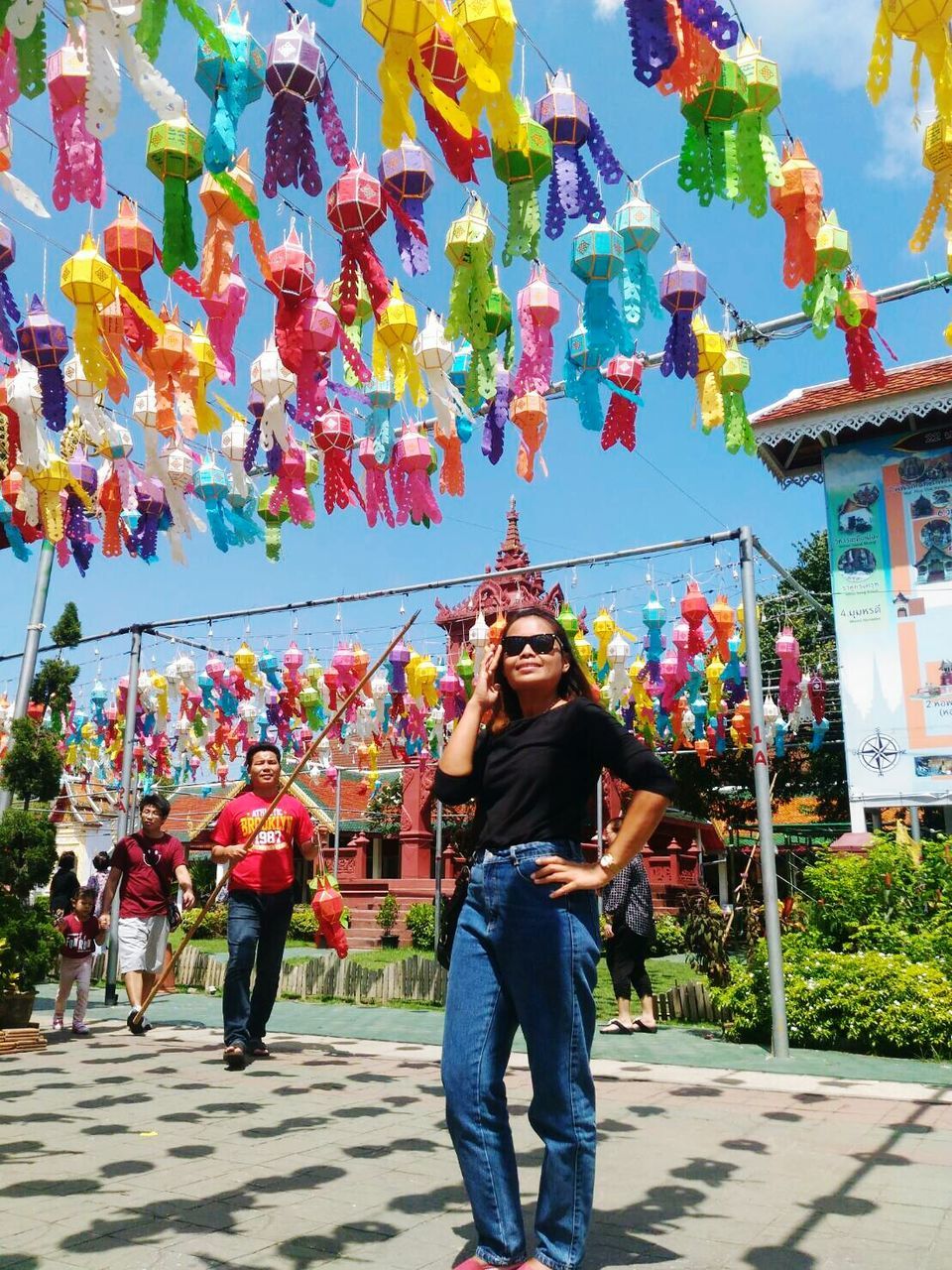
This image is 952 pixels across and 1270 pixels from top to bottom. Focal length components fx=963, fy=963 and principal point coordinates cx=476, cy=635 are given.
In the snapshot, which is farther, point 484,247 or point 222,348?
point 222,348

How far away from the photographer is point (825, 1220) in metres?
3.02

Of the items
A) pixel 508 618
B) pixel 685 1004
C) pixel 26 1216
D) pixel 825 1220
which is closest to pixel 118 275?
pixel 508 618

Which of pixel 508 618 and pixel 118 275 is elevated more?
pixel 118 275

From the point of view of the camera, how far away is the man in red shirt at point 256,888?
18.7ft

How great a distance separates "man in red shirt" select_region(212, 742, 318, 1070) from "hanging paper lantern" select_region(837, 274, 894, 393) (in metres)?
4.01

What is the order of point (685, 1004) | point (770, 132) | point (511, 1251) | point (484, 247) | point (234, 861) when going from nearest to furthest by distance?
point (511, 1251) < point (770, 132) < point (484, 247) < point (234, 861) < point (685, 1004)

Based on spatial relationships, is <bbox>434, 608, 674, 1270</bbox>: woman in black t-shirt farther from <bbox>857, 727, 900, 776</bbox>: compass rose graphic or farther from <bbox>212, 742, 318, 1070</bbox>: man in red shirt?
<bbox>857, 727, 900, 776</bbox>: compass rose graphic

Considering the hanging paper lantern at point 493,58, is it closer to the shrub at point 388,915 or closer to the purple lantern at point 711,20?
the purple lantern at point 711,20

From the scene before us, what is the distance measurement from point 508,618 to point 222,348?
246 cm

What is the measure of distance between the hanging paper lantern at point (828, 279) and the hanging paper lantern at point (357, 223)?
200 cm

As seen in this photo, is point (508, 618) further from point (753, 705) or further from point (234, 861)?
point (753, 705)

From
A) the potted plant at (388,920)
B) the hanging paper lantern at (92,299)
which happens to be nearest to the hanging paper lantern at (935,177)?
the hanging paper lantern at (92,299)

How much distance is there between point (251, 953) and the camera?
572 centimetres

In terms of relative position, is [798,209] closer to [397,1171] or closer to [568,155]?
[568,155]
